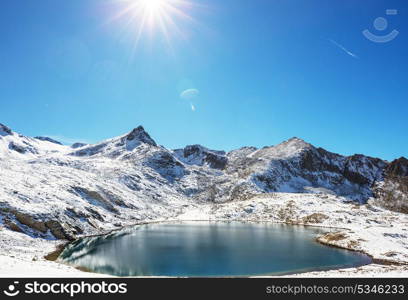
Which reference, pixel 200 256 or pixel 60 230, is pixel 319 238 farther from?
pixel 60 230

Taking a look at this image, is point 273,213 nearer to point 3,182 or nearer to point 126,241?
point 126,241

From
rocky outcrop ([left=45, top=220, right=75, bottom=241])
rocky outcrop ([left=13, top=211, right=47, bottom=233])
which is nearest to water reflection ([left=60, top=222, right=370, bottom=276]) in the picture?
rocky outcrop ([left=45, top=220, right=75, bottom=241])

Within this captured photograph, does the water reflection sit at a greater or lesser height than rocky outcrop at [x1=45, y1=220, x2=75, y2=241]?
lesser

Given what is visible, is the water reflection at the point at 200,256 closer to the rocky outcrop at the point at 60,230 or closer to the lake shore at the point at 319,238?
the rocky outcrop at the point at 60,230

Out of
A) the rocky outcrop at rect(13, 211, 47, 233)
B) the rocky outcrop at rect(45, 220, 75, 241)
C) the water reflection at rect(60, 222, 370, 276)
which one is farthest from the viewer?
the rocky outcrop at rect(45, 220, 75, 241)

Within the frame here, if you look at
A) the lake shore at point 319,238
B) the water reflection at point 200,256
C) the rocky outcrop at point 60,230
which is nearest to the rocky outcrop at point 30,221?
the rocky outcrop at point 60,230

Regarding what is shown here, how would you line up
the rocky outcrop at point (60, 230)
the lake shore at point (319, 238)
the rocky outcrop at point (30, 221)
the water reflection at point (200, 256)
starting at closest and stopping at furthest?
the lake shore at point (319, 238), the water reflection at point (200, 256), the rocky outcrop at point (30, 221), the rocky outcrop at point (60, 230)

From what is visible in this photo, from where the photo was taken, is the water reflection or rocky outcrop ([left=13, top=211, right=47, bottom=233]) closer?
the water reflection

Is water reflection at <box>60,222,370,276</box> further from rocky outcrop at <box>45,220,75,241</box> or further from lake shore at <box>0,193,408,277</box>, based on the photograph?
lake shore at <box>0,193,408,277</box>
